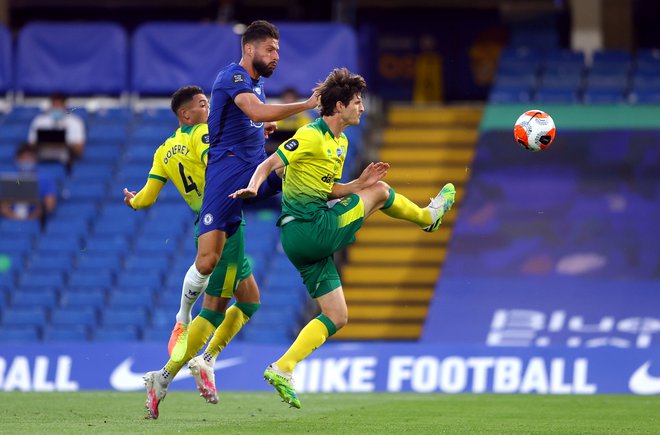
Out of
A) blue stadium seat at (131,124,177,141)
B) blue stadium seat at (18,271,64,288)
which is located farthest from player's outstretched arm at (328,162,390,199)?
blue stadium seat at (131,124,177,141)

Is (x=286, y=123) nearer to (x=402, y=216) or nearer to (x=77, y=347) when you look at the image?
(x=77, y=347)

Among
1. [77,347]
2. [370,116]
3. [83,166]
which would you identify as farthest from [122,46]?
[77,347]

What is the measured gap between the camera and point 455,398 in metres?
13.6

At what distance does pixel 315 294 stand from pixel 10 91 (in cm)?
1327

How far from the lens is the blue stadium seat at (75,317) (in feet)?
61.7

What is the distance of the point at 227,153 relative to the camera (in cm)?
1066

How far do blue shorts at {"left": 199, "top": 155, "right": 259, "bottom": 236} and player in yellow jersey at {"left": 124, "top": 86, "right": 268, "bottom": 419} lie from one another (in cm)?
21

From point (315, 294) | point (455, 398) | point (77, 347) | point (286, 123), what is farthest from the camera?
point (286, 123)

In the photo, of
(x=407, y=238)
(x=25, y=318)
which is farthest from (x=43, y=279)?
(x=407, y=238)

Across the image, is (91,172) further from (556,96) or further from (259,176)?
(259,176)

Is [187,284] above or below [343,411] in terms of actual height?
above

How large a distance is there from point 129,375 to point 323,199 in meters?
6.03

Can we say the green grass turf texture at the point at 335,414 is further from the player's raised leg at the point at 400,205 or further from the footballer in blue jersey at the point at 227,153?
the player's raised leg at the point at 400,205

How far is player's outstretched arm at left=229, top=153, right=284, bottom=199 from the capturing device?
971cm
